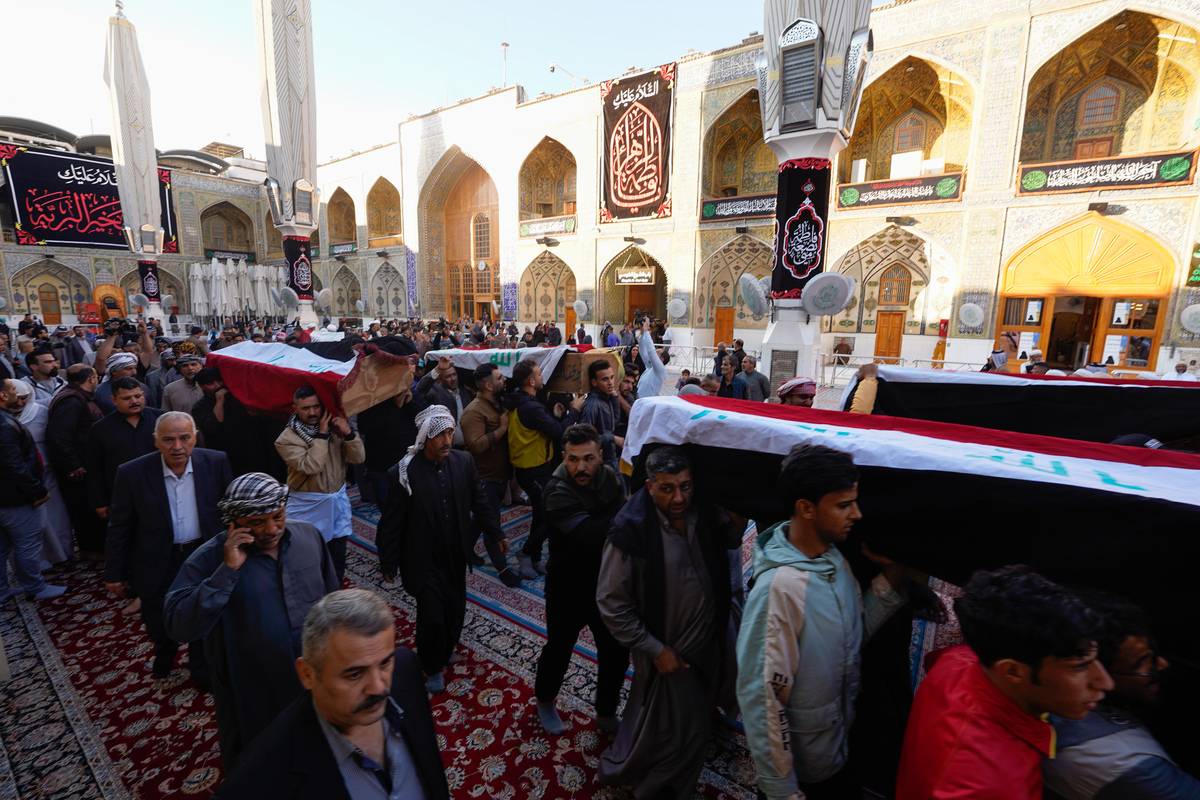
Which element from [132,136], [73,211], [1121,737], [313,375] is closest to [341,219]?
[132,136]

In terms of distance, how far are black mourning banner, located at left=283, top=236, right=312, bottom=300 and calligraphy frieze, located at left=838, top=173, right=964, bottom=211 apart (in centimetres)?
1482

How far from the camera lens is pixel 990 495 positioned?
51.1 inches

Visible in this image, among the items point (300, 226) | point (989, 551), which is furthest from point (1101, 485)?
point (300, 226)

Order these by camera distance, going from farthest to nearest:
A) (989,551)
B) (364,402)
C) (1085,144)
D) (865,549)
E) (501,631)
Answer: (1085,144), (364,402), (501,631), (865,549), (989,551)

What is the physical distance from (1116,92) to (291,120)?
65.9 feet

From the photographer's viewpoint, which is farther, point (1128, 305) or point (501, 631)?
point (1128, 305)

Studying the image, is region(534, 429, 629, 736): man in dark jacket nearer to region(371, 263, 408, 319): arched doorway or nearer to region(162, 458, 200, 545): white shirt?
region(162, 458, 200, 545): white shirt

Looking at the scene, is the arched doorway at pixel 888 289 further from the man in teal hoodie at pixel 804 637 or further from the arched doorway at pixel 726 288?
the man in teal hoodie at pixel 804 637

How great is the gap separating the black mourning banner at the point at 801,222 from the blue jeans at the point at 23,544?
→ 897cm

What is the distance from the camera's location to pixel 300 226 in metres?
16.0

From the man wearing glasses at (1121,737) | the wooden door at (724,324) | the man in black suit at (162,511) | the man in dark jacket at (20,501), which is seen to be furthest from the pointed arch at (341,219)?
the man wearing glasses at (1121,737)

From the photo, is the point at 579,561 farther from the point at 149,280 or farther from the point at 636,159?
the point at 149,280

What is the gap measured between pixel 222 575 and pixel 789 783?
1.62 meters

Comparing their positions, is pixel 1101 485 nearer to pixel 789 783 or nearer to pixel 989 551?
pixel 989 551
